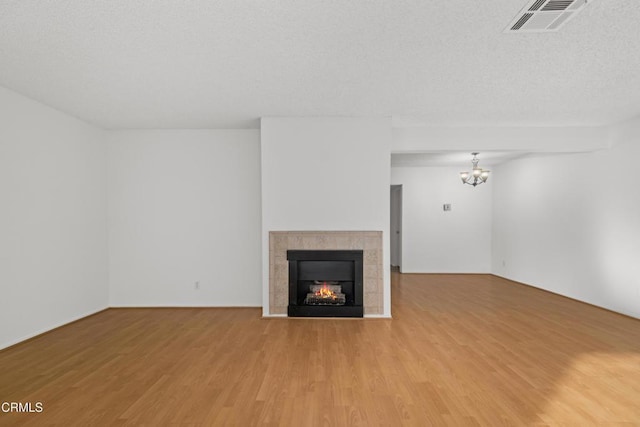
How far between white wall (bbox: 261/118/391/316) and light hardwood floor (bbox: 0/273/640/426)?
1047 millimetres

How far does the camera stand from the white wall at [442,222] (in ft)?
29.9

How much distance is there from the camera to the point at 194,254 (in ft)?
19.2

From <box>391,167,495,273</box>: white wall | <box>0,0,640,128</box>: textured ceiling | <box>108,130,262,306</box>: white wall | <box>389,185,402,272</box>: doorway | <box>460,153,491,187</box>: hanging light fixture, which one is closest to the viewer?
<box>0,0,640,128</box>: textured ceiling

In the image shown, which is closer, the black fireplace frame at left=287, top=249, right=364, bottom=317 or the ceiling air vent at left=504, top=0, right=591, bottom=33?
the ceiling air vent at left=504, top=0, right=591, bottom=33

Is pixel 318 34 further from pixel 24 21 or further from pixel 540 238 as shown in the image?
pixel 540 238

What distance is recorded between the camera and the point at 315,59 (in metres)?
3.26

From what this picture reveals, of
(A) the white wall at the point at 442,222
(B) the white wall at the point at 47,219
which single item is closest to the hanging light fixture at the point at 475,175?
(A) the white wall at the point at 442,222

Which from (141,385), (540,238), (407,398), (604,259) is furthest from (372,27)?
(540,238)

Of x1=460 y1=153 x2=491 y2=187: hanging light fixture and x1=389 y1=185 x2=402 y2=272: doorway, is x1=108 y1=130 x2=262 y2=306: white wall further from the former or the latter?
x1=389 y1=185 x2=402 y2=272: doorway

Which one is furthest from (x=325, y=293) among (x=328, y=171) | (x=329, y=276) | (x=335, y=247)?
(x=328, y=171)

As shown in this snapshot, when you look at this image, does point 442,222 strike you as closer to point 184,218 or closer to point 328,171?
point 328,171

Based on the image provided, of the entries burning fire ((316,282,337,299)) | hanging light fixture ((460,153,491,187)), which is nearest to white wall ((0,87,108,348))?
burning fire ((316,282,337,299))

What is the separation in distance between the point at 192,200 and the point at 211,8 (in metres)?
3.82

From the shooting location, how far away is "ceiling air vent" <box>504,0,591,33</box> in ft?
7.82
